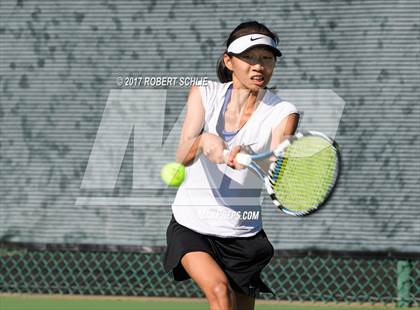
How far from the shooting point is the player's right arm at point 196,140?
15.4 ft

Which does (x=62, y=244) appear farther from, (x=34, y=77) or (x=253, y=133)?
(x=253, y=133)

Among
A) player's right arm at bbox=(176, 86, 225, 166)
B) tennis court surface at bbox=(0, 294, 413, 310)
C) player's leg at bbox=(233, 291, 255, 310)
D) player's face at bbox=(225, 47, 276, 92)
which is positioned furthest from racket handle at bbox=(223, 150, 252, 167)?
tennis court surface at bbox=(0, 294, 413, 310)

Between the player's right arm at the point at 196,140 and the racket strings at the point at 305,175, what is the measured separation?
1.36 ft

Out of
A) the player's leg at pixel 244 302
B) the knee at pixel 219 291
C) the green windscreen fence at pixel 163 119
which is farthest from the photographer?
the green windscreen fence at pixel 163 119

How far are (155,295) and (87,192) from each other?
0.90 meters

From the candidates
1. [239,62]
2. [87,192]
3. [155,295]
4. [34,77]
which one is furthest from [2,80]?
[239,62]

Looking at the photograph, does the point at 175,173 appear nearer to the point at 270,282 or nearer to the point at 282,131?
the point at 282,131

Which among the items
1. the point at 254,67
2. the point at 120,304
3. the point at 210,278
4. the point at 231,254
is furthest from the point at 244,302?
the point at 120,304

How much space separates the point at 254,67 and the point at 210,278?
1.02m

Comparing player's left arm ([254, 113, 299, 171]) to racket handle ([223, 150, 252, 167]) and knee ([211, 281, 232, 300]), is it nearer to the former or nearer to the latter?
racket handle ([223, 150, 252, 167])

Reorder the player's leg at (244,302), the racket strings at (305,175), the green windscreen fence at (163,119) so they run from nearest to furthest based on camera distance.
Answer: the racket strings at (305,175) → the player's leg at (244,302) → the green windscreen fence at (163,119)

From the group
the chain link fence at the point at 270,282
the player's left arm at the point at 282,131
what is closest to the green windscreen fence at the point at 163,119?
the chain link fence at the point at 270,282

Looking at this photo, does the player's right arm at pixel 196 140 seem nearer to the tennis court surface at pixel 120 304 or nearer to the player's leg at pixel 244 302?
the player's leg at pixel 244 302

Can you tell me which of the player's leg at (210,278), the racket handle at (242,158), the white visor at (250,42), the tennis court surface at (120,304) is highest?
the white visor at (250,42)
